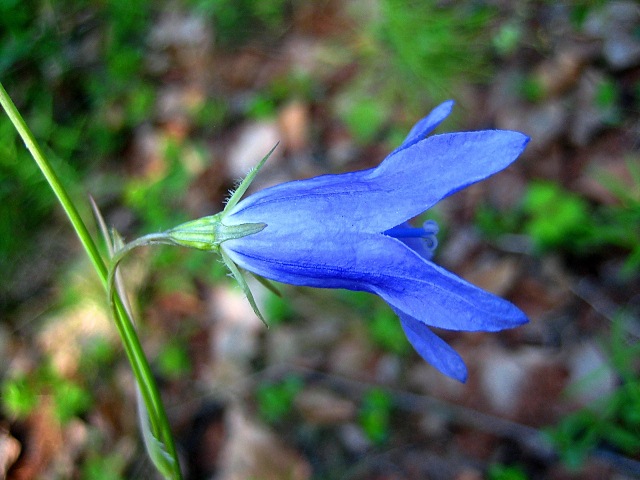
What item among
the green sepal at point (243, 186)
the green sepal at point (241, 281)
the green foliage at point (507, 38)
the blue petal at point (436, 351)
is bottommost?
the green foliage at point (507, 38)

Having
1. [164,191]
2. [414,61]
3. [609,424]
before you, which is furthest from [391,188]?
[164,191]

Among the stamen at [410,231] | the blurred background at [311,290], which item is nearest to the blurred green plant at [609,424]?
the blurred background at [311,290]

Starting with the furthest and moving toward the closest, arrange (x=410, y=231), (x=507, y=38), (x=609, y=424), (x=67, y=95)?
(x=67, y=95) < (x=507, y=38) < (x=609, y=424) < (x=410, y=231)

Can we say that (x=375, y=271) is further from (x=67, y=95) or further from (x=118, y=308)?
(x=67, y=95)

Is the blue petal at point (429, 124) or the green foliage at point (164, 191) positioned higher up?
the blue petal at point (429, 124)

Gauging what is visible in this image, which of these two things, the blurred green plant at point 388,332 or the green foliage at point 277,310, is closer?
the blurred green plant at point 388,332

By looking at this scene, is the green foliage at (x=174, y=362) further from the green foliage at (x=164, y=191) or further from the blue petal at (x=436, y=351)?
the blue petal at (x=436, y=351)
